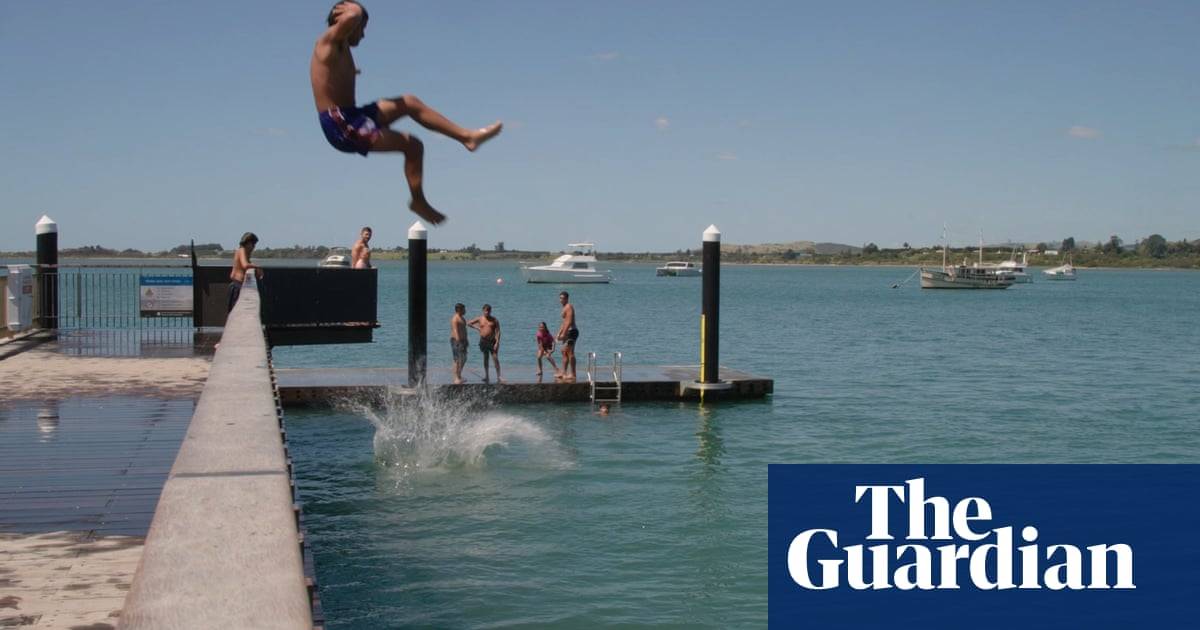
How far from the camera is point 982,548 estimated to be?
18141 mm

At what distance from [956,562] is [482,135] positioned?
14.3 meters

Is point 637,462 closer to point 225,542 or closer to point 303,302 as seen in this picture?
point 303,302

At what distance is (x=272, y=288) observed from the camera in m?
20.6

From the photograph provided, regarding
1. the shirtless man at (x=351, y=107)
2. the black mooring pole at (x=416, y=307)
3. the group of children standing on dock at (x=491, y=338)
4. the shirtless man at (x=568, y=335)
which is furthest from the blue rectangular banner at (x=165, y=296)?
the shirtless man at (x=351, y=107)

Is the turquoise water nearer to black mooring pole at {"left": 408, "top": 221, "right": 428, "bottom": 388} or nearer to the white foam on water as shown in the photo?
the white foam on water

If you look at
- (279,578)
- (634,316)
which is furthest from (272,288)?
(634,316)

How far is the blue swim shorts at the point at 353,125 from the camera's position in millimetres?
5980

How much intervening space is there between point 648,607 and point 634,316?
261 ft

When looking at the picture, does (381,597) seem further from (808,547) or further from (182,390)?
(808,547)

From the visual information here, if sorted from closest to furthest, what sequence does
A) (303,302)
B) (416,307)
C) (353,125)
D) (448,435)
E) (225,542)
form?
(225,542)
(353,125)
(303,302)
(448,435)
(416,307)

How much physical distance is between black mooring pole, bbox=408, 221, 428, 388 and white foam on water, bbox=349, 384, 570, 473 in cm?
69

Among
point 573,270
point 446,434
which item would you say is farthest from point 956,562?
point 573,270

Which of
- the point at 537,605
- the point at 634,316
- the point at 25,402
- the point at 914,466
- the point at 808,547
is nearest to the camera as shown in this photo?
the point at 25,402

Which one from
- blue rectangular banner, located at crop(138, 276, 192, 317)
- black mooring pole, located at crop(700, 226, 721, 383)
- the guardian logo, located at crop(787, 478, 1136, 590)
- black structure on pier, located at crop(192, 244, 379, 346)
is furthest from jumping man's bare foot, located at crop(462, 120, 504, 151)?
black mooring pole, located at crop(700, 226, 721, 383)
